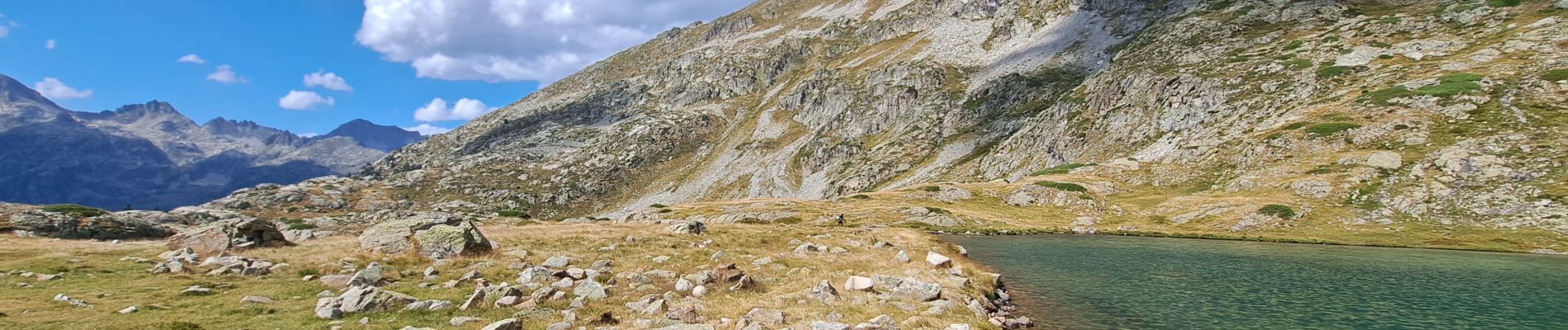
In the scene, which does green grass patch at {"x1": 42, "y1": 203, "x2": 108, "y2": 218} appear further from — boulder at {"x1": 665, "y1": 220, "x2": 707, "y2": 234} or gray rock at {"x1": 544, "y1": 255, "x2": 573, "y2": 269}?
boulder at {"x1": 665, "y1": 220, "x2": 707, "y2": 234}

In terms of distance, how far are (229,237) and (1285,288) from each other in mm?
52132

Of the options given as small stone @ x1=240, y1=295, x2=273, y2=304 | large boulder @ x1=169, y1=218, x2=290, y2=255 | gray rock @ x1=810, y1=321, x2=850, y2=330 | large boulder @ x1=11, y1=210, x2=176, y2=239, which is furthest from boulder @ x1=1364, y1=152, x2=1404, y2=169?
large boulder @ x1=11, y1=210, x2=176, y2=239

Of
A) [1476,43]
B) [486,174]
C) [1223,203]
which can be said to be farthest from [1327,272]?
[486,174]

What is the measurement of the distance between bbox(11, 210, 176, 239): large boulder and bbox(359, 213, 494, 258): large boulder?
21601 mm

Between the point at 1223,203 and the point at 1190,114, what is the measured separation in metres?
36.3

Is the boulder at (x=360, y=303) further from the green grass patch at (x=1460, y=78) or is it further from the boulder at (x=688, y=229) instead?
the green grass patch at (x=1460, y=78)

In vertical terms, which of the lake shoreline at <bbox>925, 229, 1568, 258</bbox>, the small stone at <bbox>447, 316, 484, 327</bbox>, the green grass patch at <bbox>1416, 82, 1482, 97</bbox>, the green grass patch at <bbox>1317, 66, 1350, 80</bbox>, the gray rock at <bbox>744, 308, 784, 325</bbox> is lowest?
the lake shoreline at <bbox>925, 229, 1568, 258</bbox>

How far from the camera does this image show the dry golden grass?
16.8m

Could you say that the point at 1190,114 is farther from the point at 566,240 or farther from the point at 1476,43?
the point at 566,240

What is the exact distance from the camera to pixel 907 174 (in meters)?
128

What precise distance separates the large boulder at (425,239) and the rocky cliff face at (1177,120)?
2724 inches

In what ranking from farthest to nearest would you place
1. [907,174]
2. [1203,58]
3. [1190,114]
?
1. [907,174]
2. [1203,58]
3. [1190,114]

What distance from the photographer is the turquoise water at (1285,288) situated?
22344 mm

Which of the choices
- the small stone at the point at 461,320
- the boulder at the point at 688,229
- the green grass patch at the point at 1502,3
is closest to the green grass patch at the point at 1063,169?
the boulder at the point at 688,229
